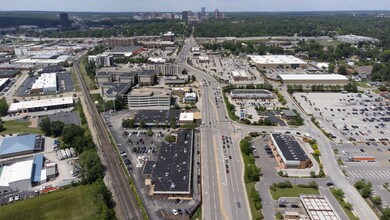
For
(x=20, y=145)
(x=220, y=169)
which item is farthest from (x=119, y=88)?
(x=220, y=169)

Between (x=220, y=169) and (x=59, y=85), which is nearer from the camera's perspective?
(x=220, y=169)

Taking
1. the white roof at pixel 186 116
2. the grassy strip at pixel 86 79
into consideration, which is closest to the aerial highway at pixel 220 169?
the white roof at pixel 186 116

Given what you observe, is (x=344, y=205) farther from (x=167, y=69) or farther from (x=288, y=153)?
(x=167, y=69)

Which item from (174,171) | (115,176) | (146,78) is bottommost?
(115,176)

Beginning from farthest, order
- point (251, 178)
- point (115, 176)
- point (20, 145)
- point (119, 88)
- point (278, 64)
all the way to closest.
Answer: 1. point (278, 64)
2. point (119, 88)
3. point (20, 145)
4. point (115, 176)
5. point (251, 178)

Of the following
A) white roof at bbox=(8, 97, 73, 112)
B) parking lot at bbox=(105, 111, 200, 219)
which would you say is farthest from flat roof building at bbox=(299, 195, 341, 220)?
white roof at bbox=(8, 97, 73, 112)
